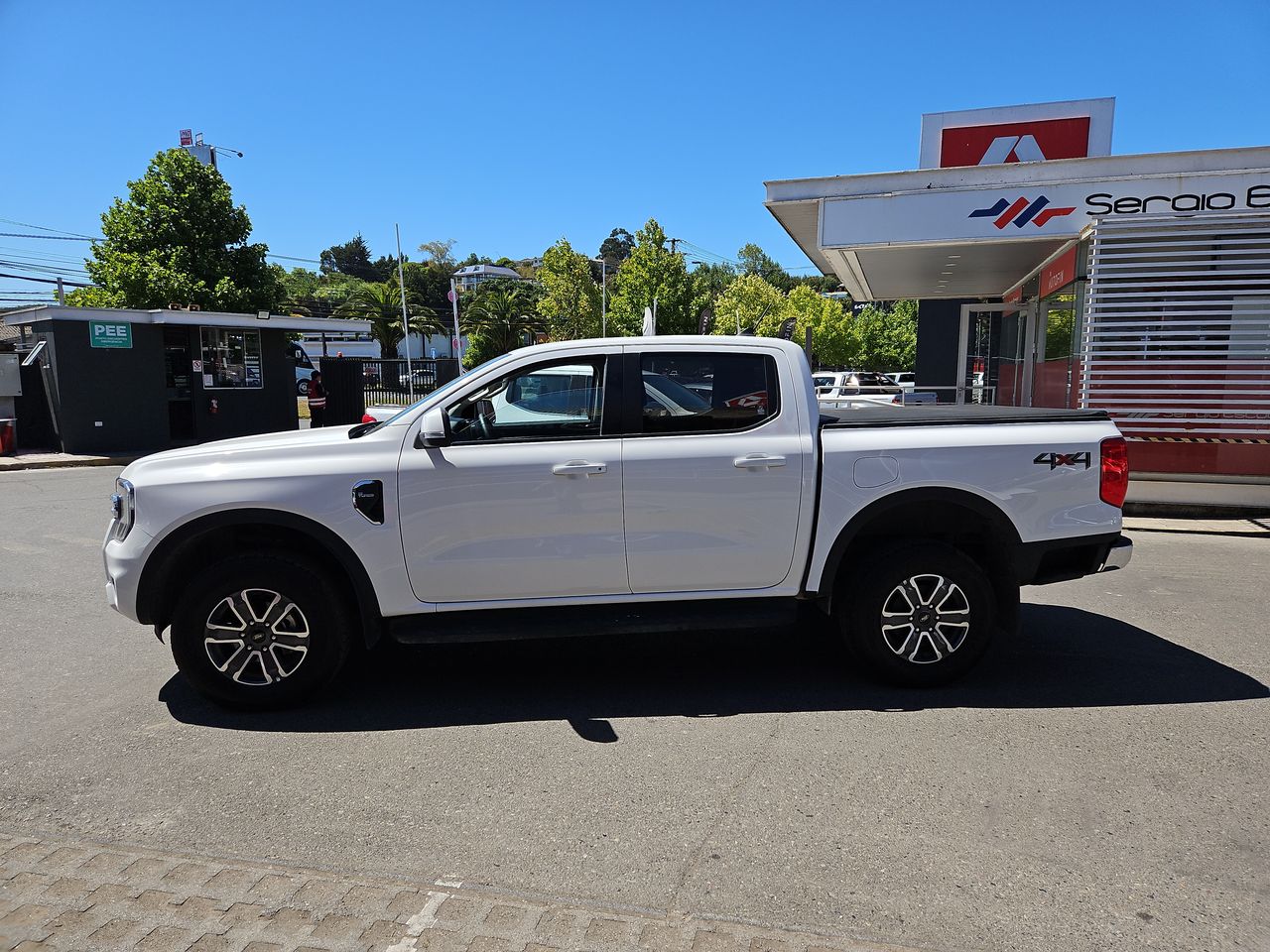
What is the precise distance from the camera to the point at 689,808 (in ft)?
11.6

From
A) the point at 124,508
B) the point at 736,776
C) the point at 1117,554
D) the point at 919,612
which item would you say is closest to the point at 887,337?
the point at 1117,554

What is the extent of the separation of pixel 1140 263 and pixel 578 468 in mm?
10431

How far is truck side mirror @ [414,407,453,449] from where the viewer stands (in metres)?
4.40

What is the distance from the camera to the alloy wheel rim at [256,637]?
436cm

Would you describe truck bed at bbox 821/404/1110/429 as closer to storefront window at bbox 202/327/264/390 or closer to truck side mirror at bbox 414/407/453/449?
truck side mirror at bbox 414/407/453/449

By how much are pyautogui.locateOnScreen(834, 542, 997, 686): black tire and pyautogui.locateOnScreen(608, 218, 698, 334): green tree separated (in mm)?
47691

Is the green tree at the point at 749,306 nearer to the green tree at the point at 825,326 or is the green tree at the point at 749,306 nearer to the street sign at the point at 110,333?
the green tree at the point at 825,326

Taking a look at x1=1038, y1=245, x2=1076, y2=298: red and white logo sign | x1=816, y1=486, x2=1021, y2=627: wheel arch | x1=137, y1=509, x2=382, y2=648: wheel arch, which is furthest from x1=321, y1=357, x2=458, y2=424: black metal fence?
x1=816, y1=486, x2=1021, y2=627: wheel arch

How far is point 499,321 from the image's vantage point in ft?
203

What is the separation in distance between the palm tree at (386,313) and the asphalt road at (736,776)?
54.5 meters

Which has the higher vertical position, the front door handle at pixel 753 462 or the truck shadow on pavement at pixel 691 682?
the front door handle at pixel 753 462

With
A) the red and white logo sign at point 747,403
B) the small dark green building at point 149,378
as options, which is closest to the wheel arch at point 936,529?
the red and white logo sign at point 747,403

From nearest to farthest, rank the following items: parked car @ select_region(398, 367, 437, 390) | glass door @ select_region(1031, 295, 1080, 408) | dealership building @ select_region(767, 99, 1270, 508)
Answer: dealership building @ select_region(767, 99, 1270, 508), glass door @ select_region(1031, 295, 1080, 408), parked car @ select_region(398, 367, 437, 390)

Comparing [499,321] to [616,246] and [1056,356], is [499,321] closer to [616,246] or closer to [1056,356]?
[1056,356]
